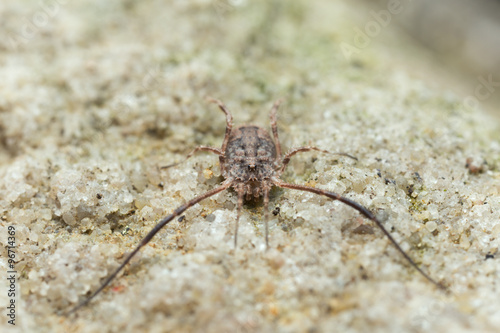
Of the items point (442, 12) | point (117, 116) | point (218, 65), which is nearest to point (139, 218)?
point (117, 116)

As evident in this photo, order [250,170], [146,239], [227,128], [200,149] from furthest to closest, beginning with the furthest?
[227,128] < [200,149] < [250,170] < [146,239]

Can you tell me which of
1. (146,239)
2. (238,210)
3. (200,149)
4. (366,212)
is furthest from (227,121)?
(366,212)

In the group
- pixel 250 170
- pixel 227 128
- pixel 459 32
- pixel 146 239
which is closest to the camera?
pixel 146 239

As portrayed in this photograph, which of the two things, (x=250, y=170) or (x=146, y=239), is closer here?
(x=146, y=239)

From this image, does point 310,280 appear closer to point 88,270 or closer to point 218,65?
point 88,270

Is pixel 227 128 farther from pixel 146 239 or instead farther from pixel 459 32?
pixel 459 32

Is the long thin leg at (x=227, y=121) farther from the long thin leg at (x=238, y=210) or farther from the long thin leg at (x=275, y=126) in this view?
the long thin leg at (x=238, y=210)

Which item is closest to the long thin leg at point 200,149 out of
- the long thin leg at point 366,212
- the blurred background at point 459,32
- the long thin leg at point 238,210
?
the long thin leg at point 238,210

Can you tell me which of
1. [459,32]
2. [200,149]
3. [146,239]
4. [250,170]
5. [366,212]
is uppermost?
[459,32]

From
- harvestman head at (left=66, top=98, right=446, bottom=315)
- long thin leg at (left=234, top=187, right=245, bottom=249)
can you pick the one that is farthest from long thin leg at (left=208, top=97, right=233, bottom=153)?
long thin leg at (left=234, top=187, right=245, bottom=249)
